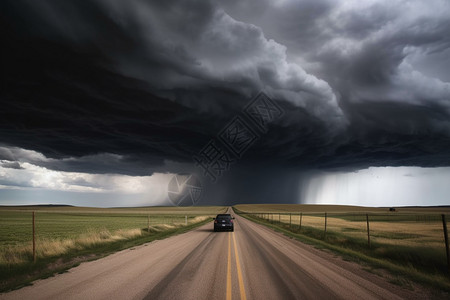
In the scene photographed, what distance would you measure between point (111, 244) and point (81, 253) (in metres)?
3.58

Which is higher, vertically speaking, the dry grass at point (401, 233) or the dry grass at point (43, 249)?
the dry grass at point (43, 249)

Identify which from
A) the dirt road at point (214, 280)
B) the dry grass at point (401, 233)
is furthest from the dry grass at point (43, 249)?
the dry grass at point (401, 233)

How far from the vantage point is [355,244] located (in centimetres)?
1594

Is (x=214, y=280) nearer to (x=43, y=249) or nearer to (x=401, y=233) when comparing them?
(x=43, y=249)

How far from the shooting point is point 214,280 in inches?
296

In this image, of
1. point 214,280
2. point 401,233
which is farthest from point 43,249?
point 401,233

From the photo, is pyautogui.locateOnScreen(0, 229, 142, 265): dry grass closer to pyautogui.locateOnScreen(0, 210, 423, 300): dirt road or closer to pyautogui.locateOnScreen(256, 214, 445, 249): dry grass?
pyautogui.locateOnScreen(0, 210, 423, 300): dirt road

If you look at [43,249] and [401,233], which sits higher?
[43,249]

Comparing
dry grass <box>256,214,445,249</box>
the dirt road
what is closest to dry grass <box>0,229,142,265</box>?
the dirt road

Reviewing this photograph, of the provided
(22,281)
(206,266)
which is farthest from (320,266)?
(22,281)

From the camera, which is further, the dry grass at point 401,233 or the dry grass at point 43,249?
the dry grass at point 401,233

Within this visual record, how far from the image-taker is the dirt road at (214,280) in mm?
6305

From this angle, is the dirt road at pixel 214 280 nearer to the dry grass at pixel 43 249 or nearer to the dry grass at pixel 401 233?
the dry grass at pixel 43 249

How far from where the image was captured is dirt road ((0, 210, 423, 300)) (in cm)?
630
